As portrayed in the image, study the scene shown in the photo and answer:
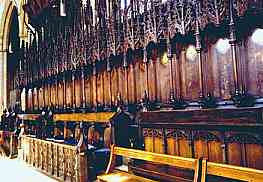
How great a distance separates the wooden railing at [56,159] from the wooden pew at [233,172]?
2.38 m

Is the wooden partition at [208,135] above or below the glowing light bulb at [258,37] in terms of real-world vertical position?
below

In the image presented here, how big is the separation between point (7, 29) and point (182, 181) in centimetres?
1416

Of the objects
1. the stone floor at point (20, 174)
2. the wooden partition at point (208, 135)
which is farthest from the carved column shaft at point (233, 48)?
the stone floor at point (20, 174)

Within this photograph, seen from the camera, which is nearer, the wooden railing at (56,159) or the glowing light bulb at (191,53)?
the wooden railing at (56,159)

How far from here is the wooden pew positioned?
2.10m

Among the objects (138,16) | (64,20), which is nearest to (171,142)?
(138,16)

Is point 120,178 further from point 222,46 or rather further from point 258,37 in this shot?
point 258,37

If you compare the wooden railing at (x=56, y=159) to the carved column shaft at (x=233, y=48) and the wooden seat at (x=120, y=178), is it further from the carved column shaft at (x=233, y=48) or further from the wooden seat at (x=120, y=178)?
the carved column shaft at (x=233, y=48)

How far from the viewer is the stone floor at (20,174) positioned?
17.4 ft

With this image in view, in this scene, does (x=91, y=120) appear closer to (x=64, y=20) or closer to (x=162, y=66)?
(x=162, y=66)

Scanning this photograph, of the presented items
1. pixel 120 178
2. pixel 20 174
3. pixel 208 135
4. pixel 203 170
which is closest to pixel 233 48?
pixel 208 135

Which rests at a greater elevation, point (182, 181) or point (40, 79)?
point (40, 79)

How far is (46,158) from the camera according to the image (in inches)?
221

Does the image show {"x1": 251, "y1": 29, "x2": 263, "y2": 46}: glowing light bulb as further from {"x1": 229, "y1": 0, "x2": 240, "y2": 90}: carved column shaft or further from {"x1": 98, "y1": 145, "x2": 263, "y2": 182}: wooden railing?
{"x1": 98, "y1": 145, "x2": 263, "y2": 182}: wooden railing
